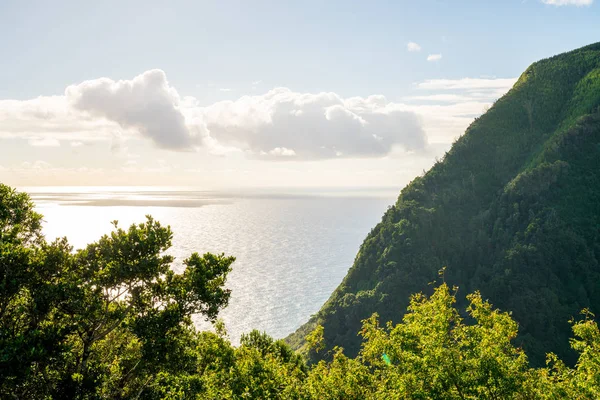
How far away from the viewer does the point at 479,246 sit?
162m

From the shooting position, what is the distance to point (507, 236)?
155000mm

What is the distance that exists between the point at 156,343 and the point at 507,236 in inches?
6347

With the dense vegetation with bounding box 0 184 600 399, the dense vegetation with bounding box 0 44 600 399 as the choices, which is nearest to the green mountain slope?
the dense vegetation with bounding box 0 44 600 399

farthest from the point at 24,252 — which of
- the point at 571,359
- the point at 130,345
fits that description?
the point at 571,359

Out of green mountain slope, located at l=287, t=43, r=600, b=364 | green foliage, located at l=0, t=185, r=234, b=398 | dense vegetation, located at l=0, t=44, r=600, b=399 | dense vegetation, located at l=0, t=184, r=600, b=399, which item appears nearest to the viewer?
green foliage, located at l=0, t=185, r=234, b=398

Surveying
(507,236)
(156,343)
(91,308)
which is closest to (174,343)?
(156,343)

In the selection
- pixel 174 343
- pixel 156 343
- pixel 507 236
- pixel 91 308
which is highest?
pixel 91 308

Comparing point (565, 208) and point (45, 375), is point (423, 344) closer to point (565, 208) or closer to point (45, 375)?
point (45, 375)

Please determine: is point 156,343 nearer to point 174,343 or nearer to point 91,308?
point 174,343

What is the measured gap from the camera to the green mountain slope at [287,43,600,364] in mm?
135000

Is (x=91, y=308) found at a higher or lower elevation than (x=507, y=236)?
higher

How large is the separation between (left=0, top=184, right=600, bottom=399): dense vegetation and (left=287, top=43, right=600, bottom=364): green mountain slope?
109 m

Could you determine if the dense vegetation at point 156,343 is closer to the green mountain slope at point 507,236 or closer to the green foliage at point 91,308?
the green foliage at point 91,308

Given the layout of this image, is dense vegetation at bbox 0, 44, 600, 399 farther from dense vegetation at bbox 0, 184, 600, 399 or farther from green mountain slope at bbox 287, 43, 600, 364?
green mountain slope at bbox 287, 43, 600, 364
